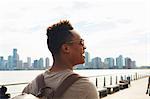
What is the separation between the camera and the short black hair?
7.14 feet

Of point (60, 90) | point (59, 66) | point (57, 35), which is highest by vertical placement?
point (57, 35)

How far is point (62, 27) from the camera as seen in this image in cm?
218

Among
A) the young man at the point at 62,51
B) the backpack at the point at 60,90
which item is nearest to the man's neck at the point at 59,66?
the young man at the point at 62,51

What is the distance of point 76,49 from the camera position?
2172 mm

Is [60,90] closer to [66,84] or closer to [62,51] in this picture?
[66,84]

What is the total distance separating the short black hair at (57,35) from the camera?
218 cm

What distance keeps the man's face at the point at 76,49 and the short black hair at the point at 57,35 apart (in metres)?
0.03

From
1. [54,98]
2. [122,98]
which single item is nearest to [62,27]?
[54,98]

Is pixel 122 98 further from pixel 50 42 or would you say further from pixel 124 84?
pixel 50 42

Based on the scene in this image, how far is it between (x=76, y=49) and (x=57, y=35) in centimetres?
13

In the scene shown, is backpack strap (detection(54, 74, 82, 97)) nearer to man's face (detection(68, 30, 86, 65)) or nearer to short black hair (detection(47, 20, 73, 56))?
man's face (detection(68, 30, 86, 65))

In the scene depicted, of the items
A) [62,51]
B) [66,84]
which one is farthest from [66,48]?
[66,84]

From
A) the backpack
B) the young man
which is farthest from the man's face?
the backpack

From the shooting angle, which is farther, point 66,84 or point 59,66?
point 59,66
